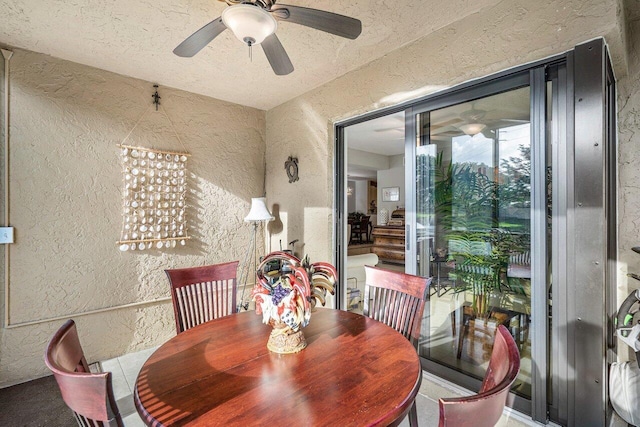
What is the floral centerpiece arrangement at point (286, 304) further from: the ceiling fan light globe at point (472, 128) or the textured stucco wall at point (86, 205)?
the textured stucco wall at point (86, 205)

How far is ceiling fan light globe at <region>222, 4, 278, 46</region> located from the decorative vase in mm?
1360

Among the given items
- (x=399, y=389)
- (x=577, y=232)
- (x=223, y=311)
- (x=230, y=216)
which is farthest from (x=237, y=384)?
(x=230, y=216)

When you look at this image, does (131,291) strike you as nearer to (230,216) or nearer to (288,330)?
(230,216)

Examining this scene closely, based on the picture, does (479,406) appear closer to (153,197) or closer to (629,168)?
(629,168)

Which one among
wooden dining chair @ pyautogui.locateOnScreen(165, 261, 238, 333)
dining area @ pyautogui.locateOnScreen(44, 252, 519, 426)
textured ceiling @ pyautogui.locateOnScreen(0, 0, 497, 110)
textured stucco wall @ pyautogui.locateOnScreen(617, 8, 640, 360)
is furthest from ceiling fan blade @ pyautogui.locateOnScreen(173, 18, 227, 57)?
textured stucco wall @ pyautogui.locateOnScreen(617, 8, 640, 360)

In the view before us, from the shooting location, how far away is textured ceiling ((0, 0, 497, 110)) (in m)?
1.96

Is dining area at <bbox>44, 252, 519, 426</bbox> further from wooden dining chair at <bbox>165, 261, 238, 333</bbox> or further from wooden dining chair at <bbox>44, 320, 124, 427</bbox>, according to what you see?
wooden dining chair at <bbox>165, 261, 238, 333</bbox>

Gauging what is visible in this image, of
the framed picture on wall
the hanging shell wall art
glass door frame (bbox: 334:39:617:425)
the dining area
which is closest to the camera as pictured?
the dining area

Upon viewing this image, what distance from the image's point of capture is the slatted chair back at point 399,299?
1.71 metres

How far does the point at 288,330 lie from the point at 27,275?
2515 millimetres

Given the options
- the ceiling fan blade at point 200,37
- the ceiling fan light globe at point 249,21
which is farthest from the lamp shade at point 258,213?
the ceiling fan light globe at point 249,21

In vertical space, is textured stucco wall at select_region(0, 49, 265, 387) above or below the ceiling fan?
below

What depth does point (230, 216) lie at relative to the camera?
3.64 meters

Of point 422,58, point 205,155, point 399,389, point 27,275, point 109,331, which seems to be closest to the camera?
point 399,389
